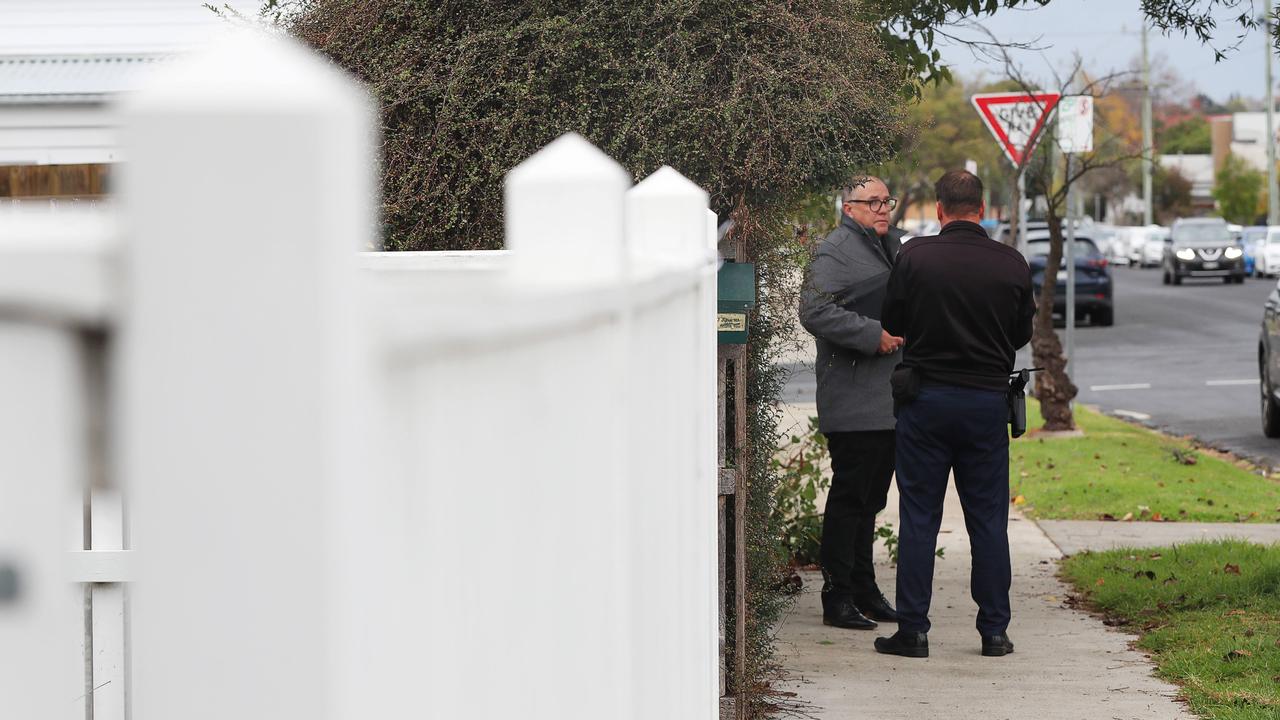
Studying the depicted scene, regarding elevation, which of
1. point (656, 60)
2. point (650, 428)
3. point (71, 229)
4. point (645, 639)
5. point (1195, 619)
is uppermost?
point (656, 60)

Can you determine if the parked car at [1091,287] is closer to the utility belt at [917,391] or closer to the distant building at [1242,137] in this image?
the utility belt at [917,391]

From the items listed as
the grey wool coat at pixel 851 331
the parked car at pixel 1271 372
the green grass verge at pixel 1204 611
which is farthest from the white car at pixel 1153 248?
the grey wool coat at pixel 851 331

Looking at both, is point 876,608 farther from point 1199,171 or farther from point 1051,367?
point 1199,171

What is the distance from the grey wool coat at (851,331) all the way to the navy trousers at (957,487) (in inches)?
18.8

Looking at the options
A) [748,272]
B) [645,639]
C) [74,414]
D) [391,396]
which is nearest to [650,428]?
[645,639]

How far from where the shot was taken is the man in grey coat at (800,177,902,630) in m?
7.21

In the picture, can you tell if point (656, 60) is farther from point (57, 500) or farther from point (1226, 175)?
point (1226, 175)

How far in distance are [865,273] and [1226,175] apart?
81.0 meters

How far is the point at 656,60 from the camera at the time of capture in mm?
5711

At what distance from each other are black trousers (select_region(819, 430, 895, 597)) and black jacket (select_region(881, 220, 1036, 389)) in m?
0.69

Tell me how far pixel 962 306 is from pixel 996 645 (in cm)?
138

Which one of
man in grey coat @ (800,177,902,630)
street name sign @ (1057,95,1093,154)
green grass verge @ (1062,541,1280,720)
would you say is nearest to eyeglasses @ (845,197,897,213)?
man in grey coat @ (800,177,902,630)

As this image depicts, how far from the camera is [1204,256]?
138 ft

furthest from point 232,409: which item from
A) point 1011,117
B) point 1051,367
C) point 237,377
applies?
point 1011,117
